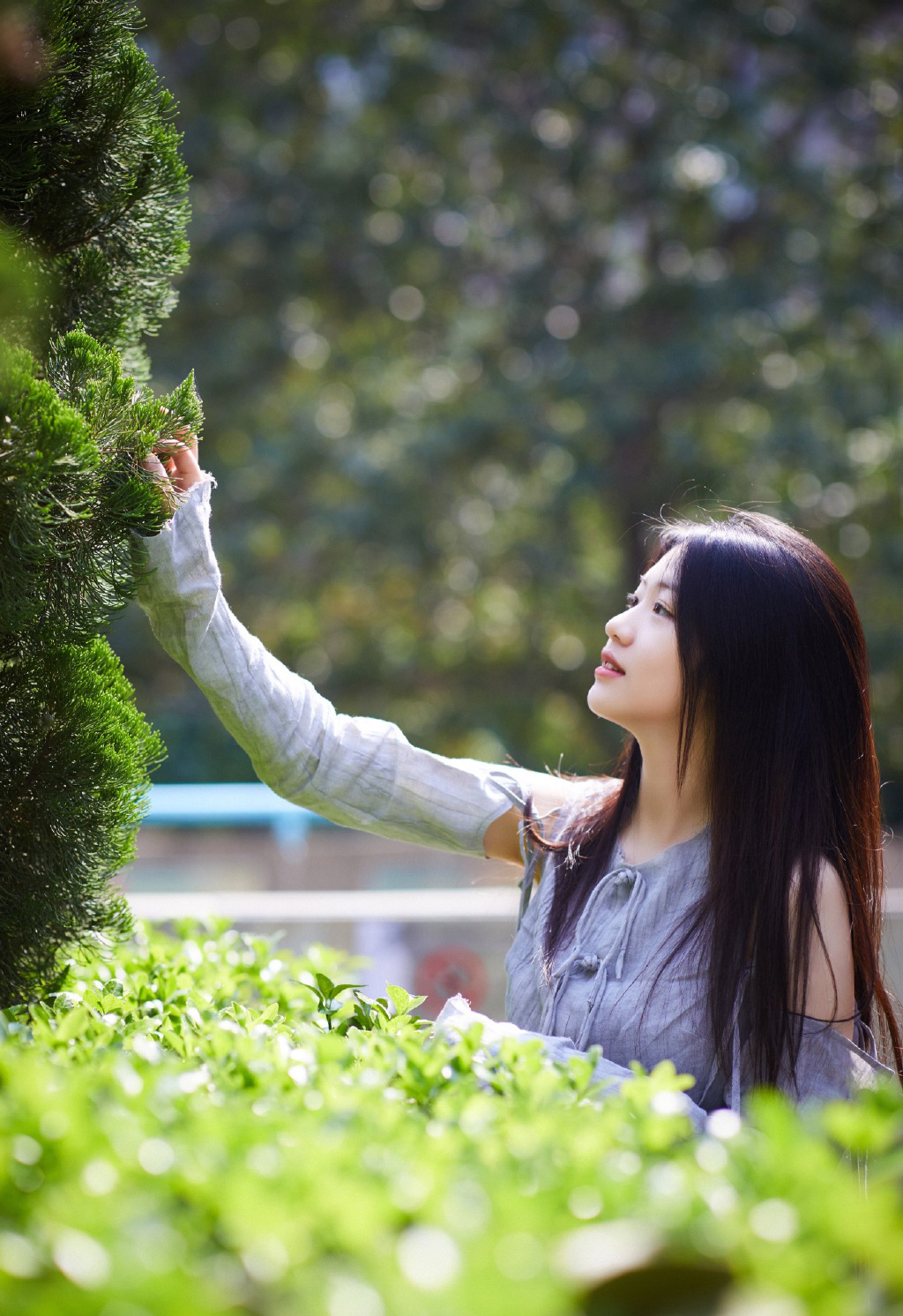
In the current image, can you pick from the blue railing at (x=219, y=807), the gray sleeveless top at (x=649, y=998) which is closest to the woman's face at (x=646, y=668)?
the gray sleeveless top at (x=649, y=998)

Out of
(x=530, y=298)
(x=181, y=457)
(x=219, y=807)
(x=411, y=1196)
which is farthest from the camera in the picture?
(x=530, y=298)

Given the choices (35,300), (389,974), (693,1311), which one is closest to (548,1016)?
(693,1311)

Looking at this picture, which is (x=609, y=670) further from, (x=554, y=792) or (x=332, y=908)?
(x=332, y=908)

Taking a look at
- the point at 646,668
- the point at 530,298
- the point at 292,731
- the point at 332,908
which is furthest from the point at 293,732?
the point at 530,298

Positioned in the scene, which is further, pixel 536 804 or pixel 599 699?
pixel 536 804

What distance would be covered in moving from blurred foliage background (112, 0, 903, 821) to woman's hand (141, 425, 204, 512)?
7505 millimetres

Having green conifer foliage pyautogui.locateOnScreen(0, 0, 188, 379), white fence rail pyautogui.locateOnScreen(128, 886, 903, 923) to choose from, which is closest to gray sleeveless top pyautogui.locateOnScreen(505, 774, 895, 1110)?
green conifer foliage pyautogui.locateOnScreen(0, 0, 188, 379)

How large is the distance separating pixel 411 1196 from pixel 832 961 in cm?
93

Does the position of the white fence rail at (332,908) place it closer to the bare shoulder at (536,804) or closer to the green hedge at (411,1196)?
the bare shoulder at (536,804)

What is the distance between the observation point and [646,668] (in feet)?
5.91

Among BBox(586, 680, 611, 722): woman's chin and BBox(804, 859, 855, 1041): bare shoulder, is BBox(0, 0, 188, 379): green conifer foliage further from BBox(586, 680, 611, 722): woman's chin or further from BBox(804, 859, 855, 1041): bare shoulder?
BBox(804, 859, 855, 1041): bare shoulder

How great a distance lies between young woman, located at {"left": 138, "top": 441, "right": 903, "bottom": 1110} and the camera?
5.28ft

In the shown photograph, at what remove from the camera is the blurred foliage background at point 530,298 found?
9117 millimetres

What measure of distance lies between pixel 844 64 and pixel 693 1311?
9.90m
